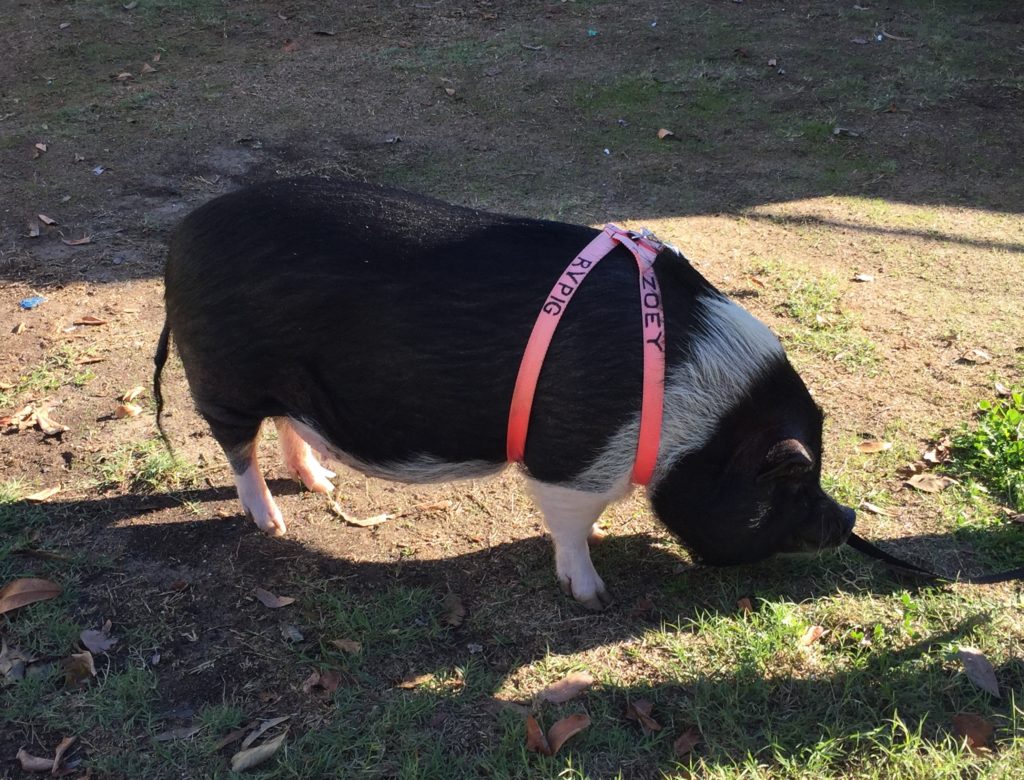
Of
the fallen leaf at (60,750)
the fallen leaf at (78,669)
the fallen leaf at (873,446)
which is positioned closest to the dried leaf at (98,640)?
the fallen leaf at (78,669)

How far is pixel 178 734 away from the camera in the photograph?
101 inches

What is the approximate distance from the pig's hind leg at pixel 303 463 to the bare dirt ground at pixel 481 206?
84mm

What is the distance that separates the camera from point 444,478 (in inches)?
115

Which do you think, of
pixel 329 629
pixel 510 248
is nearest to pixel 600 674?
pixel 329 629

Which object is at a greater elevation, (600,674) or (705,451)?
(705,451)

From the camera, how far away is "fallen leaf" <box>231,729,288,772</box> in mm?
2451

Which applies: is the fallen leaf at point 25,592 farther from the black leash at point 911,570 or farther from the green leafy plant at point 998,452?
the green leafy plant at point 998,452

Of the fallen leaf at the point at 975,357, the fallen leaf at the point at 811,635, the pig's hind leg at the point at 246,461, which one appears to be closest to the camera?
the fallen leaf at the point at 811,635

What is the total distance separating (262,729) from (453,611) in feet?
2.38

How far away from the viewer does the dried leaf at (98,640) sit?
2.83m

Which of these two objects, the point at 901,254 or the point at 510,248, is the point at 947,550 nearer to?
the point at 510,248

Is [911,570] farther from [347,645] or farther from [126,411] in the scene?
[126,411]

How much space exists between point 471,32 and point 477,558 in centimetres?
649

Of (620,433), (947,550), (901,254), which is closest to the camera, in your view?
(620,433)
